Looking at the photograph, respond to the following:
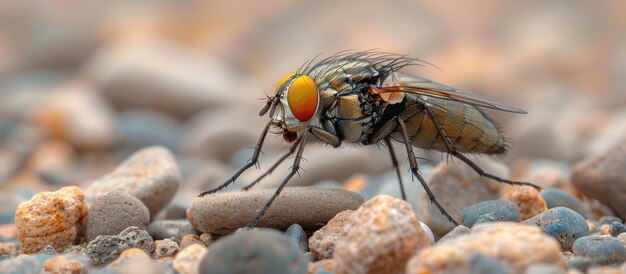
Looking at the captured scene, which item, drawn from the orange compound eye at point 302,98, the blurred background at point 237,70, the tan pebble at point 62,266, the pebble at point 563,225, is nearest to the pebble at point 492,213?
the pebble at point 563,225

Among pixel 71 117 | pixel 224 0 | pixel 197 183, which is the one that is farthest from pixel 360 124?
pixel 224 0

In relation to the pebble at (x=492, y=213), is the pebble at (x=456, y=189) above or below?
below

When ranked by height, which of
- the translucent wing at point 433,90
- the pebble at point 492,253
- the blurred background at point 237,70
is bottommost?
the blurred background at point 237,70

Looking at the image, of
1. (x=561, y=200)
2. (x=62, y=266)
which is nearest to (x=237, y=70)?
Result: (x=561, y=200)

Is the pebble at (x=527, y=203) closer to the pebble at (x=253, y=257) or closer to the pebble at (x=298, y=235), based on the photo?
the pebble at (x=298, y=235)

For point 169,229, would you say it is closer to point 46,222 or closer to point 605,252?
point 46,222

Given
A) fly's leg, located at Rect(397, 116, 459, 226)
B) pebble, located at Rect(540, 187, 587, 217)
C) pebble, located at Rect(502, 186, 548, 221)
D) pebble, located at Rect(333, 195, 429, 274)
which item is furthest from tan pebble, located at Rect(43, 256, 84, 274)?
pebble, located at Rect(540, 187, 587, 217)

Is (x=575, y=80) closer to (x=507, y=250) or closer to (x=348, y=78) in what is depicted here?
(x=348, y=78)
